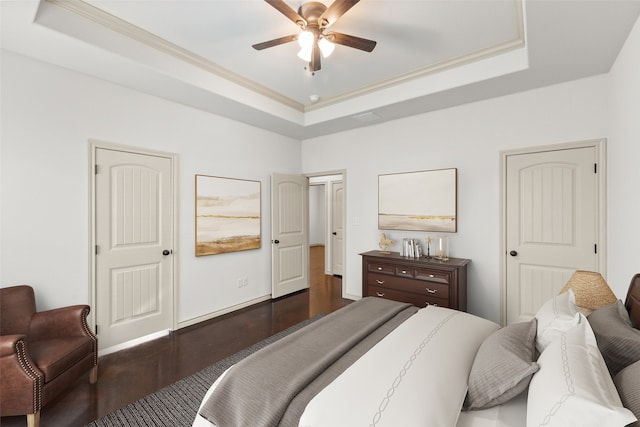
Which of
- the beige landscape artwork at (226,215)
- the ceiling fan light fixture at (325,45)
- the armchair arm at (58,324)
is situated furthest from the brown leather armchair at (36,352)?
the ceiling fan light fixture at (325,45)

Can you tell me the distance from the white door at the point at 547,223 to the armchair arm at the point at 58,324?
4080mm

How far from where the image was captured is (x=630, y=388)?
0.97 meters

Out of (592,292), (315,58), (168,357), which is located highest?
(315,58)

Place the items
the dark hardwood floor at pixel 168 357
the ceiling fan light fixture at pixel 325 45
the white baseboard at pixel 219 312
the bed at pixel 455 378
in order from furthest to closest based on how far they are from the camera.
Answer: the white baseboard at pixel 219 312 < the ceiling fan light fixture at pixel 325 45 < the dark hardwood floor at pixel 168 357 < the bed at pixel 455 378

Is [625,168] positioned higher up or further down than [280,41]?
further down

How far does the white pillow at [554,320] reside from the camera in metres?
1.34

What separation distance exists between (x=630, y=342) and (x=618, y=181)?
5.99 ft

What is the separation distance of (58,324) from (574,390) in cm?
316

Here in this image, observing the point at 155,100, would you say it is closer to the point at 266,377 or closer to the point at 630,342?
the point at 266,377

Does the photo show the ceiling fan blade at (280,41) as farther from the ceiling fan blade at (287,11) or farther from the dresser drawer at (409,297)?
the dresser drawer at (409,297)

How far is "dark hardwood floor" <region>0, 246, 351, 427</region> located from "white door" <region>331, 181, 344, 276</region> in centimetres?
162

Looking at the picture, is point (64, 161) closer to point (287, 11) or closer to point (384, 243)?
point (287, 11)

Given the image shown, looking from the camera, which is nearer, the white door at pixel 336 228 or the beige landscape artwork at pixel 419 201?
the beige landscape artwork at pixel 419 201

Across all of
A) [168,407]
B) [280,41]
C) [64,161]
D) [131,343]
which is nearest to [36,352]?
[168,407]
